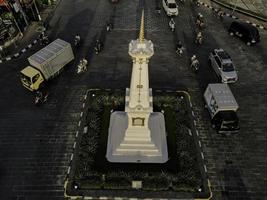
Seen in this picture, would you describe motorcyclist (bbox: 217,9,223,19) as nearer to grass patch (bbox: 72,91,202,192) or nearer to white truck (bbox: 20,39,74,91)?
grass patch (bbox: 72,91,202,192)

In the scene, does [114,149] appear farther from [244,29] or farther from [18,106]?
[244,29]

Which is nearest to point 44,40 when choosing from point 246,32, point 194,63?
point 194,63

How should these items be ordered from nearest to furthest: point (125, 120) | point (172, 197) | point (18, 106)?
point (172, 197) → point (125, 120) → point (18, 106)

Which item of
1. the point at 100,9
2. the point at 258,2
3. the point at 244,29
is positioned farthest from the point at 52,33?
the point at 258,2

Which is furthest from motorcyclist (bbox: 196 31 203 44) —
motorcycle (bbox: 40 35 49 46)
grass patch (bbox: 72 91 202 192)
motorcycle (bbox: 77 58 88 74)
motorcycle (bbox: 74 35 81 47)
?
motorcycle (bbox: 40 35 49 46)

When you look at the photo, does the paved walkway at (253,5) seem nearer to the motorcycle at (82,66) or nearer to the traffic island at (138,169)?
the traffic island at (138,169)

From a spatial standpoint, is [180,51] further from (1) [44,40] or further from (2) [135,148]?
(1) [44,40]
